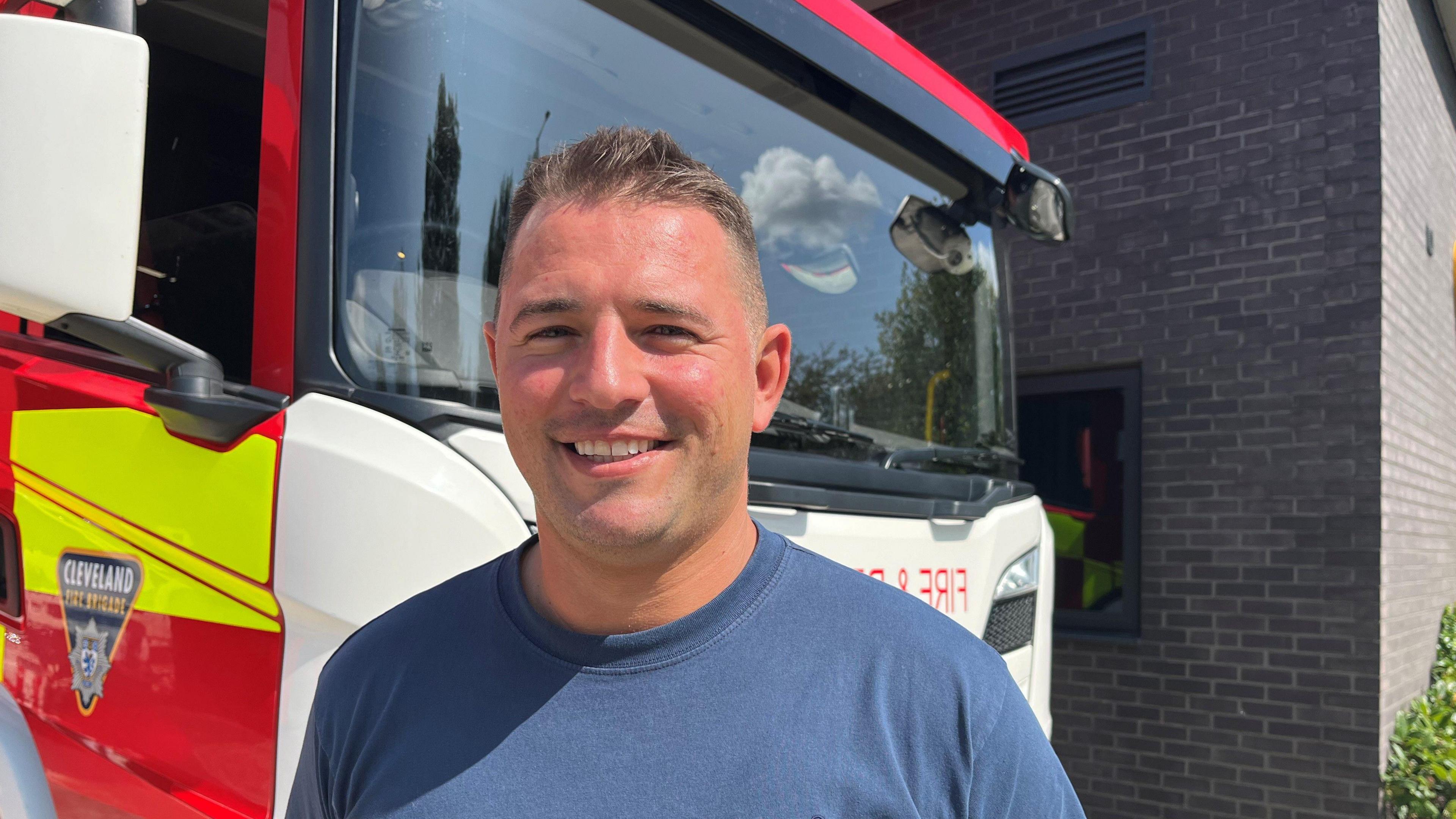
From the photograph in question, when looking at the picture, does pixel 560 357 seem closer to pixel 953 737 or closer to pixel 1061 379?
pixel 953 737

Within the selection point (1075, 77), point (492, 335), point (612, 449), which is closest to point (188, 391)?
point (492, 335)

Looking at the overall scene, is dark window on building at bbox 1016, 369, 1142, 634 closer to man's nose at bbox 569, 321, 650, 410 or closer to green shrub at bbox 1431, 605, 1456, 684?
green shrub at bbox 1431, 605, 1456, 684

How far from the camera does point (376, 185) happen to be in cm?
192

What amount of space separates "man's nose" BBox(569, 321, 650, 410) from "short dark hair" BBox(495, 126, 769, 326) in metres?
0.17

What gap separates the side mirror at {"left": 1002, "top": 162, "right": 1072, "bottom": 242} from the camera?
11.0 ft

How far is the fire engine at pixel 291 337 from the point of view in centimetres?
166

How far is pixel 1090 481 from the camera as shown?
5.99 meters

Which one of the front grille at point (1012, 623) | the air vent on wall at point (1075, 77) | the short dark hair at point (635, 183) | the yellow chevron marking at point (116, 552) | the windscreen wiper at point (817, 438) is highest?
the air vent on wall at point (1075, 77)

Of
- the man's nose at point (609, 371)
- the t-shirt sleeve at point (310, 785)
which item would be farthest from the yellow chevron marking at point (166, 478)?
the man's nose at point (609, 371)

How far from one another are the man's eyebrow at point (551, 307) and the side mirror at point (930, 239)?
1.91 m

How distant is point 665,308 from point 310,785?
725 mm

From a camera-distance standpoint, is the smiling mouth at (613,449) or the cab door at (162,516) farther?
the cab door at (162,516)

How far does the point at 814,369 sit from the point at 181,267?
1425mm

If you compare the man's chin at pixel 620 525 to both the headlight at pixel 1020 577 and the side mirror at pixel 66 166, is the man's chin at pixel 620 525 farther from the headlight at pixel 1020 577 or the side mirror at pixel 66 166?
the headlight at pixel 1020 577
